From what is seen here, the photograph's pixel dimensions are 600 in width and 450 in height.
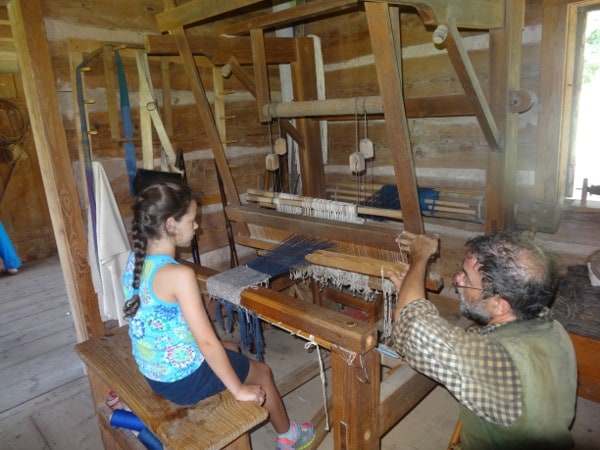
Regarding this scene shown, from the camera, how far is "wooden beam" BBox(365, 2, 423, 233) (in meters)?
1.84

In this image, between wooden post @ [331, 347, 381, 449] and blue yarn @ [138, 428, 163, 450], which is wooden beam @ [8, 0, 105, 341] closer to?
blue yarn @ [138, 428, 163, 450]

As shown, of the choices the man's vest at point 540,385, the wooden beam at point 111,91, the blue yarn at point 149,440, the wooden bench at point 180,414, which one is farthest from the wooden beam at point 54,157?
the man's vest at point 540,385

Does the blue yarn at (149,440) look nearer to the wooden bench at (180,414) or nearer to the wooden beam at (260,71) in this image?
the wooden bench at (180,414)

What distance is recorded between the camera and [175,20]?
99.7 inches

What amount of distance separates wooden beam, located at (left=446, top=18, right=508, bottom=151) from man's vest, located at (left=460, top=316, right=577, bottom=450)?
4.20 feet

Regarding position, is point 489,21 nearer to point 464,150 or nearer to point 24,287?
point 464,150

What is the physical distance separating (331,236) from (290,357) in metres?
1.62

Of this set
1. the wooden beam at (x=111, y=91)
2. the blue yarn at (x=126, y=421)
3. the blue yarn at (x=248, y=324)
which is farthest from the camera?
the wooden beam at (x=111, y=91)

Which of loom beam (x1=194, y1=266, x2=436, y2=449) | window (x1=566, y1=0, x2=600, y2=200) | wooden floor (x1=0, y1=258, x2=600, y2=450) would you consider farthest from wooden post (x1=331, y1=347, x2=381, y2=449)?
window (x1=566, y1=0, x2=600, y2=200)

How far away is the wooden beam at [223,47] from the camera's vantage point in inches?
107

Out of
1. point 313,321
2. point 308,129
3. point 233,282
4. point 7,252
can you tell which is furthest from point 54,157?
point 7,252

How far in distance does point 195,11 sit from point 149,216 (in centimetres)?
130

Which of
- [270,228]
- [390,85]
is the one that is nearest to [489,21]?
[390,85]

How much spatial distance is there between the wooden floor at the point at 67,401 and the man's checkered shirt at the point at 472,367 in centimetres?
153
